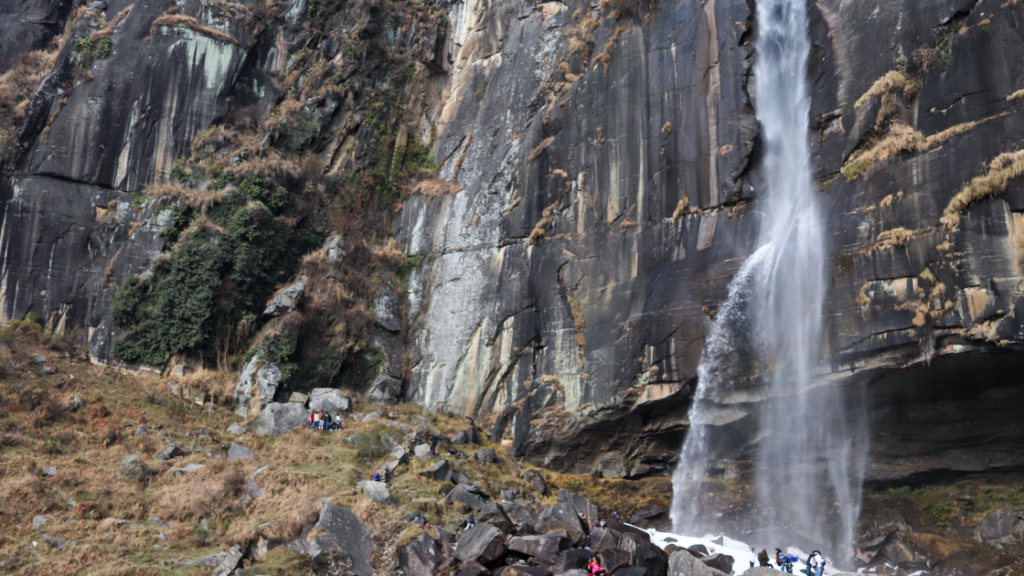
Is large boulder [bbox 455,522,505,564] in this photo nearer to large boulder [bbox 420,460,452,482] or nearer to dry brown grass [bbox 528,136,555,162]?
large boulder [bbox 420,460,452,482]

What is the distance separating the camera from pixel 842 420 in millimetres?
18312

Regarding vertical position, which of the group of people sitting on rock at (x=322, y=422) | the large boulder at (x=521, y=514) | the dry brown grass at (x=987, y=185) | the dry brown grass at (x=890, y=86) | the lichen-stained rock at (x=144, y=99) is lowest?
the large boulder at (x=521, y=514)

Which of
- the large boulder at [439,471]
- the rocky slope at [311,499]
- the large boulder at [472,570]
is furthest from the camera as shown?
the large boulder at [439,471]

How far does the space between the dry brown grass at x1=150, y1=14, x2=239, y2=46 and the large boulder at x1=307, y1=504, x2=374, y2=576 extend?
81.9 ft

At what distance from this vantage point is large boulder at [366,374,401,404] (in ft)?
84.8

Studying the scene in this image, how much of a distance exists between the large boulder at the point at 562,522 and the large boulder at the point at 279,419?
9797 mm

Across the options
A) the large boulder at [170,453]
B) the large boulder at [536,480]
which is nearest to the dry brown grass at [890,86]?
the large boulder at [536,480]

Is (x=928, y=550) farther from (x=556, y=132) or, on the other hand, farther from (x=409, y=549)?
(x=556, y=132)

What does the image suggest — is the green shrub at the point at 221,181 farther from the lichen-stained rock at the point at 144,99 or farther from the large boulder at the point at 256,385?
the large boulder at the point at 256,385

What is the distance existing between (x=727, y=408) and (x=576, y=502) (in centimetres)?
553

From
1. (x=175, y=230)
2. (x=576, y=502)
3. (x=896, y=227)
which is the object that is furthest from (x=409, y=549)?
(x=175, y=230)

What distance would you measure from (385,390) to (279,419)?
16.5 ft

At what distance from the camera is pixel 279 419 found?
21.9m

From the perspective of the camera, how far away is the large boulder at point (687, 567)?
14.4m
